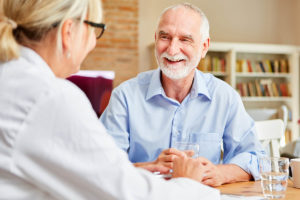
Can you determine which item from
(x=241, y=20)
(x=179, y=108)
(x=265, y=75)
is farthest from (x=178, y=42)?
(x=241, y=20)

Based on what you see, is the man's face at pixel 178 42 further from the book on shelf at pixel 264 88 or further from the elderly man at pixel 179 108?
the book on shelf at pixel 264 88

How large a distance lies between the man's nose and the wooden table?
0.68 metres

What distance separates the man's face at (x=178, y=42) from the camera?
5.83ft

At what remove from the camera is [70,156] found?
0.74 m

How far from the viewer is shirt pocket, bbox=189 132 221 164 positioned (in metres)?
1.66

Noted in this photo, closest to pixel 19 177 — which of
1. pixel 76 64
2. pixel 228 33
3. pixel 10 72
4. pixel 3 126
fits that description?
pixel 3 126

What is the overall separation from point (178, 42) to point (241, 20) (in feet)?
15.8

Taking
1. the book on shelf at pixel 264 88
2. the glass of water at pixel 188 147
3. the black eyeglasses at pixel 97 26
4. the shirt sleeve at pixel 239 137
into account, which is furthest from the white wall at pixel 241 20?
the black eyeglasses at pixel 97 26

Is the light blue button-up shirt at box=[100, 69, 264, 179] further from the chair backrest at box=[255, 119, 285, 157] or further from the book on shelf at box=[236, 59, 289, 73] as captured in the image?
the book on shelf at box=[236, 59, 289, 73]

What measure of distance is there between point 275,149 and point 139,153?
0.83 meters

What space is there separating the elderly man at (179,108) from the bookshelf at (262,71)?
13.0 feet

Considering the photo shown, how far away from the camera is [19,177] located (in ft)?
2.47

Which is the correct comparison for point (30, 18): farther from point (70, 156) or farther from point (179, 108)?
point (179, 108)

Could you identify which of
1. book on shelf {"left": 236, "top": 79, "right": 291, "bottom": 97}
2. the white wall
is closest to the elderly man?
the white wall
